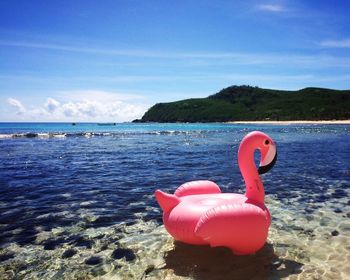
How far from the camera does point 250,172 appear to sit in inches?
272

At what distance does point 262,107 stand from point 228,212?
151 metres

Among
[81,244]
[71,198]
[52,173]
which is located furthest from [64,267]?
[52,173]

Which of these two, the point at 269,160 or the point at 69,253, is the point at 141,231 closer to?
the point at 69,253

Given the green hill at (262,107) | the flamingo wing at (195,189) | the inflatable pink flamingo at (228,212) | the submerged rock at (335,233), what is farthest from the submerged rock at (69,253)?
the green hill at (262,107)

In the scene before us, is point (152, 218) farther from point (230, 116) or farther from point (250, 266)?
point (230, 116)

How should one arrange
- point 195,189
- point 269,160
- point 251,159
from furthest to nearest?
point 195,189
point 251,159
point 269,160

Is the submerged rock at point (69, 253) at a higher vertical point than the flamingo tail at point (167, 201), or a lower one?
lower

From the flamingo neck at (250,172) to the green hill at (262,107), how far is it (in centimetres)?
9926

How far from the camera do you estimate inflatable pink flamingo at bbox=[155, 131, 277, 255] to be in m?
5.70

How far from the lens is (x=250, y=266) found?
5848 mm

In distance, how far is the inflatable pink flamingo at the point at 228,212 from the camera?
570cm

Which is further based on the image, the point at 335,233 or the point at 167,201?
the point at 335,233

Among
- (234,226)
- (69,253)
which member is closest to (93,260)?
(69,253)

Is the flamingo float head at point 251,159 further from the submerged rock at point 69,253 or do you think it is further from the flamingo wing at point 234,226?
the submerged rock at point 69,253
